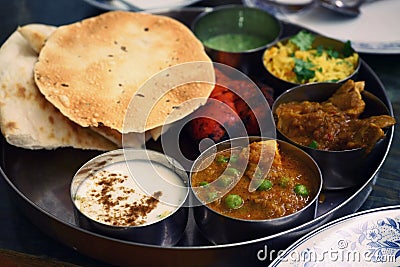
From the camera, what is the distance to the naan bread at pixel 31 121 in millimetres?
2609

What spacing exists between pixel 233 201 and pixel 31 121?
1010 mm

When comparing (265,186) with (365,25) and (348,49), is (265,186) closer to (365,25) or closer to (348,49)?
(348,49)

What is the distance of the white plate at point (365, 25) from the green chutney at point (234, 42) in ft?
0.84

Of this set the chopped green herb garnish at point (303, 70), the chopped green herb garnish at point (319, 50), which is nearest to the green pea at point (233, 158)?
the chopped green herb garnish at point (303, 70)

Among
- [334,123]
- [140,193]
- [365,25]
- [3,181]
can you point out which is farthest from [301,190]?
[365,25]

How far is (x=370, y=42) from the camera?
3.42 m

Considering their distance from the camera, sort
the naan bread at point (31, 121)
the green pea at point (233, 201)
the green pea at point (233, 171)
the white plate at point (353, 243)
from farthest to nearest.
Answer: the naan bread at point (31, 121) → the green pea at point (233, 171) → the green pea at point (233, 201) → the white plate at point (353, 243)

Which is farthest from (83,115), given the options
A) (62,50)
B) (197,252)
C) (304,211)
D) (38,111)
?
(304,211)

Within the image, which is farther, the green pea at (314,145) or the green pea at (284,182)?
the green pea at (314,145)

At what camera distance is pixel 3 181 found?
2.73 meters

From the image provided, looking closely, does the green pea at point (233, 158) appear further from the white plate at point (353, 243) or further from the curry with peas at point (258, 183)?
the white plate at point (353, 243)

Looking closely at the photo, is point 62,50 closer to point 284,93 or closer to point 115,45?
point 115,45

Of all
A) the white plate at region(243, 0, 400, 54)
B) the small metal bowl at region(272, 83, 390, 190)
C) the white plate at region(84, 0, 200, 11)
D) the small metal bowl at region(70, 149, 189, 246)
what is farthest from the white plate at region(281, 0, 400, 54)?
the small metal bowl at region(70, 149, 189, 246)

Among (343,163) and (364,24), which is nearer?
(343,163)
